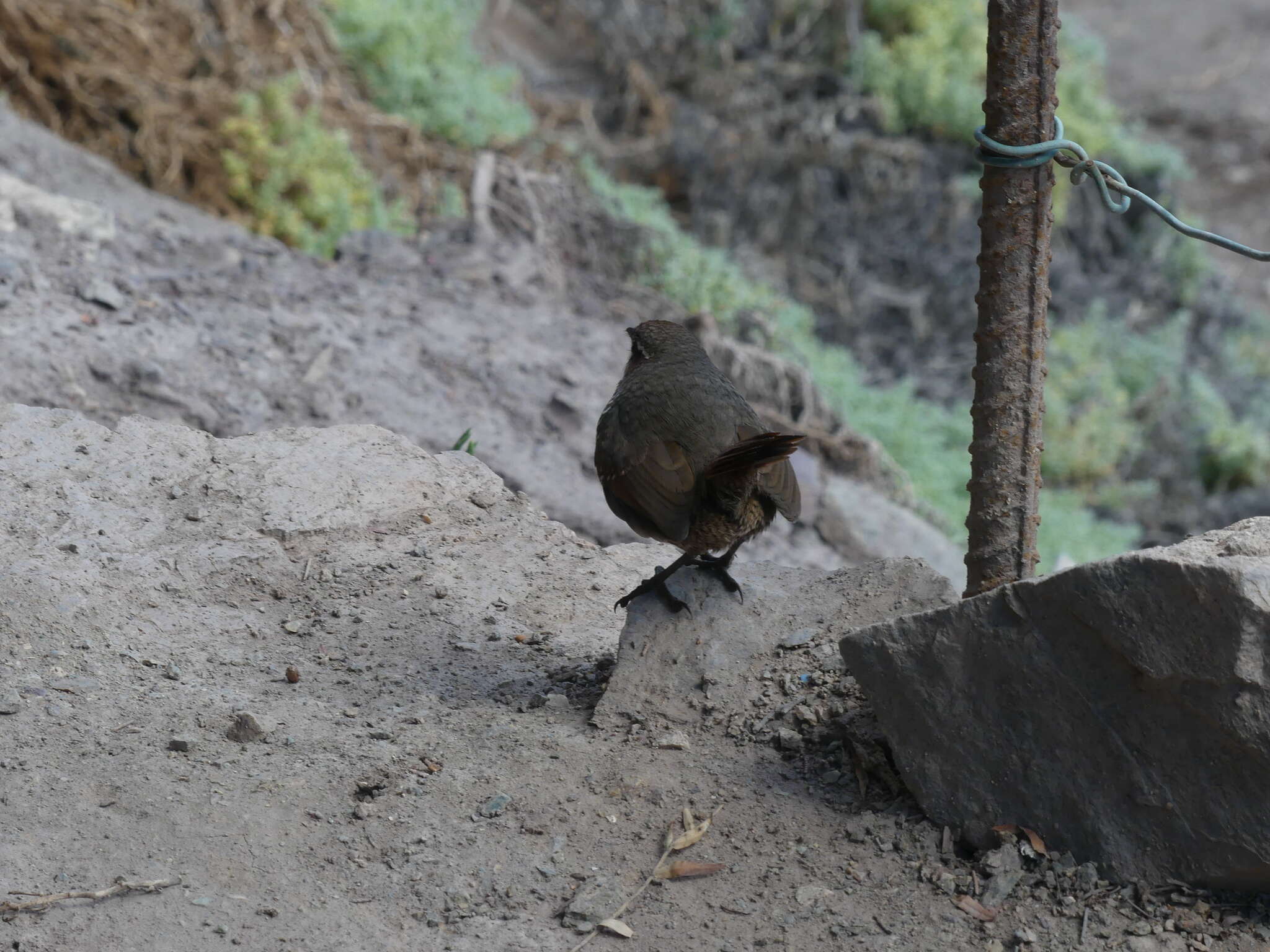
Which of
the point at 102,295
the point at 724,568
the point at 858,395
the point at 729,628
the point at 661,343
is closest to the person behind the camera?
the point at 729,628

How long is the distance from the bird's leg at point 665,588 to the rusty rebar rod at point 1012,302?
760 mm

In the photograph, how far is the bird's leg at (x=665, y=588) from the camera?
11.2 ft

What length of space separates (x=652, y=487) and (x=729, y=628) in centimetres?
43

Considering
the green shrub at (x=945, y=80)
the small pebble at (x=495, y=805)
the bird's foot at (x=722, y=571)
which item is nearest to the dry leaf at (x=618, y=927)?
the small pebble at (x=495, y=805)

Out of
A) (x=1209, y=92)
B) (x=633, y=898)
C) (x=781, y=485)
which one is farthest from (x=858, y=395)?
(x=1209, y=92)

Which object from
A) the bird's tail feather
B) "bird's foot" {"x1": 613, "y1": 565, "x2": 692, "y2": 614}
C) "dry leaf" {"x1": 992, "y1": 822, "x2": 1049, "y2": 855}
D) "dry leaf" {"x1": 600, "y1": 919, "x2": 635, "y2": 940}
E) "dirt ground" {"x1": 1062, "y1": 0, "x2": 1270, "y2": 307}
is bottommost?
"dry leaf" {"x1": 600, "y1": 919, "x2": 635, "y2": 940}

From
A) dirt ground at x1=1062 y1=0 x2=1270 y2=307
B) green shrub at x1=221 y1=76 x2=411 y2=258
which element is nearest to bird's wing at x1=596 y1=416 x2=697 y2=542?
green shrub at x1=221 y1=76 x2=411 y2=258

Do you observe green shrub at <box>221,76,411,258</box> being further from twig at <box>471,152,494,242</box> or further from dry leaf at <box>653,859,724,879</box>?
dry leaf at <box>653,859,724,879</box>

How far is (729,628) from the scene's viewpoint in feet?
11.2

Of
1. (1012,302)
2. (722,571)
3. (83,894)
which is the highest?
(1012,302)

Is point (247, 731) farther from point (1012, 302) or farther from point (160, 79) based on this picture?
point (160, 79)

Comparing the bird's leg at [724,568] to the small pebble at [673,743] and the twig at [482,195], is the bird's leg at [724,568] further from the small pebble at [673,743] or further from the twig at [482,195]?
the twig at [482,195]

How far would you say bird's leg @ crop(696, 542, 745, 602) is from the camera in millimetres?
3484

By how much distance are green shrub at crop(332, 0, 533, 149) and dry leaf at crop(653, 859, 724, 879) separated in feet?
23.6
